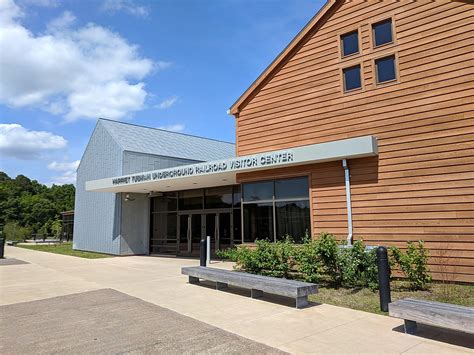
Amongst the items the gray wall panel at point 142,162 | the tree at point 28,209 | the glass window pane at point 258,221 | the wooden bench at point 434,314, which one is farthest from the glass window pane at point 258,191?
the tree at point 28,209

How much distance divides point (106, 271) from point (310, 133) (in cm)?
858

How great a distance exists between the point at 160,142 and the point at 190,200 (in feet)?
19.7

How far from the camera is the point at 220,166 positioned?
13500 mm

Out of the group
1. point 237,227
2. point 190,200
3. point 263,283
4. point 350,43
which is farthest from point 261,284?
point 190,200

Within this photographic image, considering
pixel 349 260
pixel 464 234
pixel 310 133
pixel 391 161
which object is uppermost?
pixel 310 133

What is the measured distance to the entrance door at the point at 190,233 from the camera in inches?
755

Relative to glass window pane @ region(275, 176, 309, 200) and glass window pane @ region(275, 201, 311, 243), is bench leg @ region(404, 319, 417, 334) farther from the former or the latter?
glass window pane @ region(275, 176, 309, 200)

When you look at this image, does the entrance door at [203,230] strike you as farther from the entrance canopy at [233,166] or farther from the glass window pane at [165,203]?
the entrance canopy at [233,166]

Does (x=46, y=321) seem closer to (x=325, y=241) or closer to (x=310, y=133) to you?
(x=325, y=241)

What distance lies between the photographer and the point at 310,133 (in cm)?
1177

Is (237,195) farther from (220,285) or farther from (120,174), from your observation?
(220,285)

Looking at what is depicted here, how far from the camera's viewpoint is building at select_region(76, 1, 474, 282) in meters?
9.03

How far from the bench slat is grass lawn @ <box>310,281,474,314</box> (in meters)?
0.80

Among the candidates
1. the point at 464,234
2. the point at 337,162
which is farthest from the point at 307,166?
the point at 464,234
